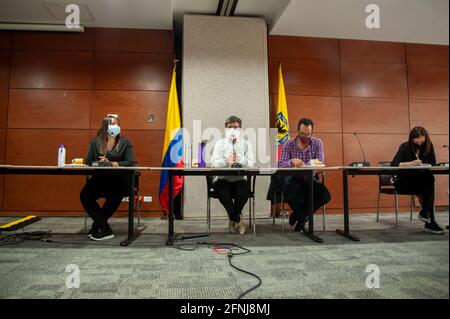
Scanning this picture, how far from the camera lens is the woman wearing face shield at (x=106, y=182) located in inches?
101

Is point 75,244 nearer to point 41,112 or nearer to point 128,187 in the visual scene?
point 128,187

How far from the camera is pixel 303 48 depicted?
4.43 m

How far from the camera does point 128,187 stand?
270cm

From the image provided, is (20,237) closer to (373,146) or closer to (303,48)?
(303,48)

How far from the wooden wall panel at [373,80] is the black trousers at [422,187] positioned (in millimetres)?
1996

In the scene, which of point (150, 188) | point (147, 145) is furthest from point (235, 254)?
point (147, 145)

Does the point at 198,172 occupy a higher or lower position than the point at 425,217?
higher

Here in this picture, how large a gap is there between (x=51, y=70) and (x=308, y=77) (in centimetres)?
374

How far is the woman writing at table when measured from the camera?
272 cm

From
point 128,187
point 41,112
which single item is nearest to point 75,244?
point 128,187

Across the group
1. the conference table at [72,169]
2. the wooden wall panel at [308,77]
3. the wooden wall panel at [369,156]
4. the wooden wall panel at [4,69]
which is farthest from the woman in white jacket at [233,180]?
the wooden wall panel at [4,69]

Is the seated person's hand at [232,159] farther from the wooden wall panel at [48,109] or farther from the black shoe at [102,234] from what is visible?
the wooden wall panel at [48,109]

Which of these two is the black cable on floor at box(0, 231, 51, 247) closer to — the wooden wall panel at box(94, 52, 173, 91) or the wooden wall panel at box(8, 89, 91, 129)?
the wooden wall panel at box(8, 89, 91, 129)
